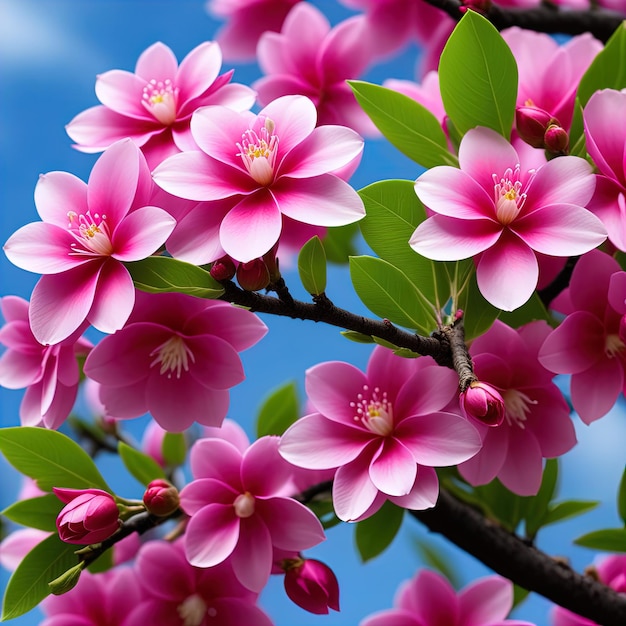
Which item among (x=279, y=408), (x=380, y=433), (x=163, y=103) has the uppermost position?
(x=163, y=103)

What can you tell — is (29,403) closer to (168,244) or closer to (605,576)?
(168,244)

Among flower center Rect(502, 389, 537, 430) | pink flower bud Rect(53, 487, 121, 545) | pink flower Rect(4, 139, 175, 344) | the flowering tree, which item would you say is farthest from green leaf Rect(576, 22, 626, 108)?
pink flower bud Rect(53, 487, 121, 545)

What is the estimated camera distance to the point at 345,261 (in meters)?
0.85

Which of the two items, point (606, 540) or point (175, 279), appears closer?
point (175, 279)

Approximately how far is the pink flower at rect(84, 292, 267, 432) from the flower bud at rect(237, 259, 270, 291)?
0.05 m

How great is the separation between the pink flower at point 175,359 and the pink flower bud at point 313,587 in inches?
4.6

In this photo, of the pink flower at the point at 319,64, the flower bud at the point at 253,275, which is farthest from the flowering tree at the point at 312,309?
the pink flower at the point at 319,64

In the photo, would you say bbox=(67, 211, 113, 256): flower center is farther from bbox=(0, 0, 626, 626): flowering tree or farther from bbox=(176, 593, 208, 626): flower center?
bbox=(176, 593, 208, 626): flower center

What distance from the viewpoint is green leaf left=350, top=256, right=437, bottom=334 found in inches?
19.8

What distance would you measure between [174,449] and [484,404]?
45 centimetres

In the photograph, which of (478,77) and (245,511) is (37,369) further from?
(478,77)

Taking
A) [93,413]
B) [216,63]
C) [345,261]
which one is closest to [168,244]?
[216,63]

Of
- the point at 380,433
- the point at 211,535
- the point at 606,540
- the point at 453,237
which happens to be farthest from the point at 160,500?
the point at 606,540

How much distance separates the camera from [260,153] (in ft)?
1.59
